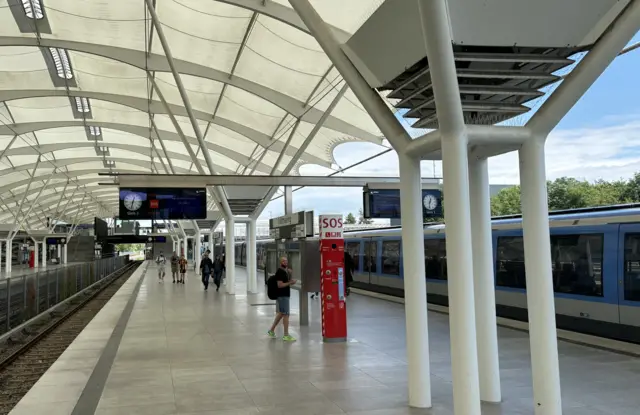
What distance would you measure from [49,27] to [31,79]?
6.83m

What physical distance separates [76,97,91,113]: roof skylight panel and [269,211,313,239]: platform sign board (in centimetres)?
1551

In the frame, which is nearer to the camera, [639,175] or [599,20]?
[599,20]

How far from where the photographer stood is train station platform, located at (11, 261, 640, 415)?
232 inches

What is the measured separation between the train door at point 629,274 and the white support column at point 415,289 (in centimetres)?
548

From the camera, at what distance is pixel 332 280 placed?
33.7 feet

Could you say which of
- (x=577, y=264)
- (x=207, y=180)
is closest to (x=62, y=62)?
(x=207, y=180)

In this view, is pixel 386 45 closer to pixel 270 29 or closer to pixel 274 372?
pixel 274 372

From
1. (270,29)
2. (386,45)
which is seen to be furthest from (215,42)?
(386,45)

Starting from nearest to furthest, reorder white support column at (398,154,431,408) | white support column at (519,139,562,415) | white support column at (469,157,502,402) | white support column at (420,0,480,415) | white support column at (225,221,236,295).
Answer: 1. white support column at (420,0,480,415)
2. white support column at (519,139,562,415)
3. white support column at (398,154,431,408)
4. white support column at (469,157,502,402)
5. white support column at (225,221,236,295)

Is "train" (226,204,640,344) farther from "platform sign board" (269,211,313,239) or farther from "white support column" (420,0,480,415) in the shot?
"white support column" (420,0,480,415)

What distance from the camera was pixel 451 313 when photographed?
5262 millimetres

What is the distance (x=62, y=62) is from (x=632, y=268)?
2066 cm

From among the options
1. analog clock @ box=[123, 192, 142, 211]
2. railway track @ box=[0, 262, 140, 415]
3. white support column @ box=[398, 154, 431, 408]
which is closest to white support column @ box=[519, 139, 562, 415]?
white support column @ box=[398, 154, 431, 408]

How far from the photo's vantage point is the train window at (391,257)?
64.8 feet
